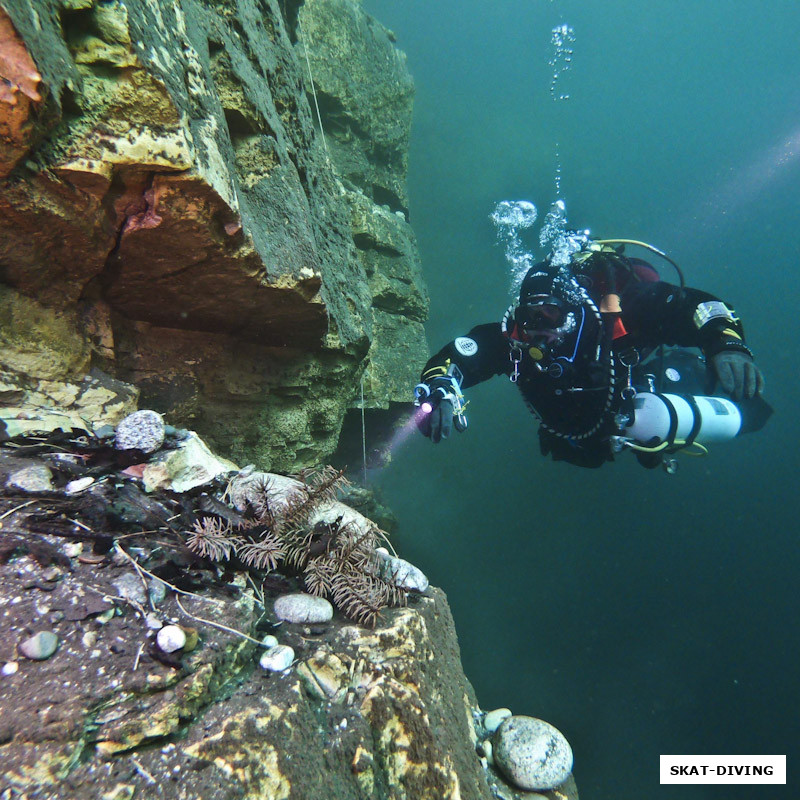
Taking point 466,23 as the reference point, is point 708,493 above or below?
below

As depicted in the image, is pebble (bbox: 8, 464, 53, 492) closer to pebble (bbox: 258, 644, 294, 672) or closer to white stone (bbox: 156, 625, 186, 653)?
white stone (bbox: 156, 625, 186, 653)

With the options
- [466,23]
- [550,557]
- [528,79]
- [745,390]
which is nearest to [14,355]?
[745,390]

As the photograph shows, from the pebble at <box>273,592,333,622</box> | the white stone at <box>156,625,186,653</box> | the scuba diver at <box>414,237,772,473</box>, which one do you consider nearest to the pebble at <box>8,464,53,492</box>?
the white stone at <box>156,625,186,653</box>

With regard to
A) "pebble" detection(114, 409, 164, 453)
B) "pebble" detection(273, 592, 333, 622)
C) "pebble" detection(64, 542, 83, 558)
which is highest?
"pebble" detection(114, 409, 164, 453)

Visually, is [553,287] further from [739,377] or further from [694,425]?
[694,425]

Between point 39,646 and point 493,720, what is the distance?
109 inches

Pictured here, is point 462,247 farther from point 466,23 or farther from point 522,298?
point 522,298

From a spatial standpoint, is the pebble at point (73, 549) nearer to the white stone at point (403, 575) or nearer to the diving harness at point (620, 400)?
the white stone at point (403, 575)

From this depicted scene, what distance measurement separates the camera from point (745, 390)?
384 cm

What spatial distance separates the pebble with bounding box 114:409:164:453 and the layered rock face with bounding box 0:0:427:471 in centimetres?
57

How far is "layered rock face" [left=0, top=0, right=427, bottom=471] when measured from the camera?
1745 mm

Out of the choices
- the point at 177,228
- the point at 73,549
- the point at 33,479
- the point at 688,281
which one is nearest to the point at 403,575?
the point at 73,549

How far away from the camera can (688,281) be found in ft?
110

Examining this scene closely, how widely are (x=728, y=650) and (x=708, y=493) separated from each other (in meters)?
10.5
